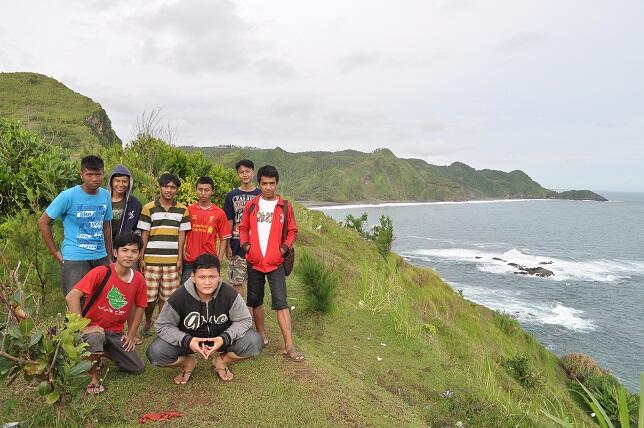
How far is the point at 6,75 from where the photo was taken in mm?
56281

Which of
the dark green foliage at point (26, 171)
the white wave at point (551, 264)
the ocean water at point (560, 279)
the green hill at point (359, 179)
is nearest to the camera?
the dark green foliage at point (26, 171)

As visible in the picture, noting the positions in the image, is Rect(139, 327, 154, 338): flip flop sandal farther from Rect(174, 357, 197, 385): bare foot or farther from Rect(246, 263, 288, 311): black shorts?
Rect(246, 263, 288, 311): black shorts

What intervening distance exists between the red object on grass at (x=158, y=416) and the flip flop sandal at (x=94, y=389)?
21.0 inches

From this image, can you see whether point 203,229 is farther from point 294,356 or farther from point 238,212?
point 294,356

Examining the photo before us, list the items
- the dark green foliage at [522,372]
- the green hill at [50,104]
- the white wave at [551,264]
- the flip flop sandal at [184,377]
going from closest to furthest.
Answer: the flip flop sandal at [184,377]
the dark green foliage at [522,372]
the green hill at [50,104]
the white wave at [551,264]

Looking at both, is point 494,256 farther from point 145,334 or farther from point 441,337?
point 145,334

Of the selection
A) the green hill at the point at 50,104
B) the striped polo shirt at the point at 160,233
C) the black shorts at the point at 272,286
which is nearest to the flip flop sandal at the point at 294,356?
the black shorts at the point at 272,286

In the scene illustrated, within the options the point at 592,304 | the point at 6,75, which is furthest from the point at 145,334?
the point at 6,75

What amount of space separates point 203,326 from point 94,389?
1038 millimetres

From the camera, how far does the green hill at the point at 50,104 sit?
41803 millimetres

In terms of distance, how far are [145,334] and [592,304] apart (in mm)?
36973

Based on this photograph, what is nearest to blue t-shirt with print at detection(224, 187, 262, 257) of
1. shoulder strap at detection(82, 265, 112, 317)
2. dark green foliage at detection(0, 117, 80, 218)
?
shoulder strap at detection(82, 265, 112, 317)

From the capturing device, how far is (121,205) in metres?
4.73

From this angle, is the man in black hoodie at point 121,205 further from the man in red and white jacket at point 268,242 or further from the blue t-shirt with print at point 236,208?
the man in red and white jacket at point 268,242
